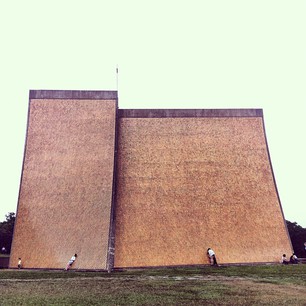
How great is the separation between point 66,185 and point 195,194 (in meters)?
3.80

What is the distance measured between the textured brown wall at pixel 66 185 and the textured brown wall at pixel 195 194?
25.0 inches

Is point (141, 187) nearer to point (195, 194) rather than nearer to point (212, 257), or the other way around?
point (195, 194)

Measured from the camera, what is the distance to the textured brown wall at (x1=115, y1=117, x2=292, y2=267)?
10.6m

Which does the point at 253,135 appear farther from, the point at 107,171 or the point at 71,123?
the point at 71,123

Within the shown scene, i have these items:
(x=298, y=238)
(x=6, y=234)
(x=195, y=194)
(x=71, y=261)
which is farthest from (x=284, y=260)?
(x=6, y=234)

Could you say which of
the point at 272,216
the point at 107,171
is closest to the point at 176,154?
the point at 107,171

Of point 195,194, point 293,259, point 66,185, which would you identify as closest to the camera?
point 293,259

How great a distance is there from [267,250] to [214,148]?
11.6 ft

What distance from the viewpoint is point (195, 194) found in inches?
451

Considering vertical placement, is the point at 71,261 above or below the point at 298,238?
below

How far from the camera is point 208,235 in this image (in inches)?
424

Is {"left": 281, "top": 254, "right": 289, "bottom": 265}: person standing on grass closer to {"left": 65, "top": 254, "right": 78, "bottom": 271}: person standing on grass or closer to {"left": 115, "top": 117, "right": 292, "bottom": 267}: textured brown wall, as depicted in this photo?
{"left": 115, "top": 117, "right": 292, "bottom": 267}: textured brown wall

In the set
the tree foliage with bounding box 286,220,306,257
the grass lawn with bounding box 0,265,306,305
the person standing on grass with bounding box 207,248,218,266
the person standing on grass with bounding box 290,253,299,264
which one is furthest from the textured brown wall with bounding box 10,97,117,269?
the tree foliage with bounding box 286,220,306,257

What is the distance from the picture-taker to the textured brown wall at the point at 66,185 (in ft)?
33.1
